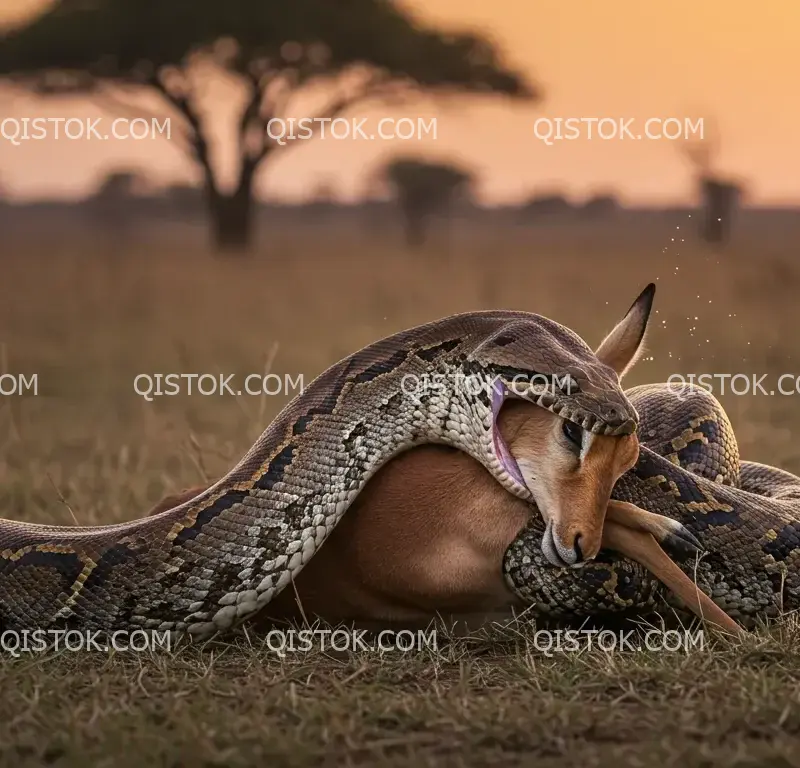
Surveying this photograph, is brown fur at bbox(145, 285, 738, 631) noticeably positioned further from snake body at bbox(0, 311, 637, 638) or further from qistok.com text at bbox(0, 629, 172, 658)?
qistok.com text at bbox(0, 629, 172, 658)

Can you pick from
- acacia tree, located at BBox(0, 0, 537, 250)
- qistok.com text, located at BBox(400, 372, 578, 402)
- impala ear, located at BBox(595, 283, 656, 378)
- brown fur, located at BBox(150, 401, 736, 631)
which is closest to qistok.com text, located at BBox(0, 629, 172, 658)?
brown fur, located at BBox(150, 401, 736, 631)

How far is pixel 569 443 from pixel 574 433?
5 centimetres

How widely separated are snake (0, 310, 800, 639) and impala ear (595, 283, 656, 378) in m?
0.26

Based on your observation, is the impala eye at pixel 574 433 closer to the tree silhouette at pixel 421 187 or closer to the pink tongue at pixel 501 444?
the pink tongue at pixel 501 444

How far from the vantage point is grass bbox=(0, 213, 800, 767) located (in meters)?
5.15

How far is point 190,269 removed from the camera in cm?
2778

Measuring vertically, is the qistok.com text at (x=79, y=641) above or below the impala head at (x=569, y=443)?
below

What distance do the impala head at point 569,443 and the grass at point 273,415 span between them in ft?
1.85

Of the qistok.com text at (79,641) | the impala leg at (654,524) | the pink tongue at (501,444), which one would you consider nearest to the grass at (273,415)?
the qistok.com text at (79,641)

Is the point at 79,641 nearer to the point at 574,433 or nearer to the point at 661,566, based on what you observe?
the point at 574,433

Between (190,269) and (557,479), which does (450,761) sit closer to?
(557,479)

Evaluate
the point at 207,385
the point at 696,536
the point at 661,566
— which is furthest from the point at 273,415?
the point at 661,566

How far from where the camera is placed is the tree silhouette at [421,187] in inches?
1351

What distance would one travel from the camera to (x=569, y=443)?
6.20 meters
